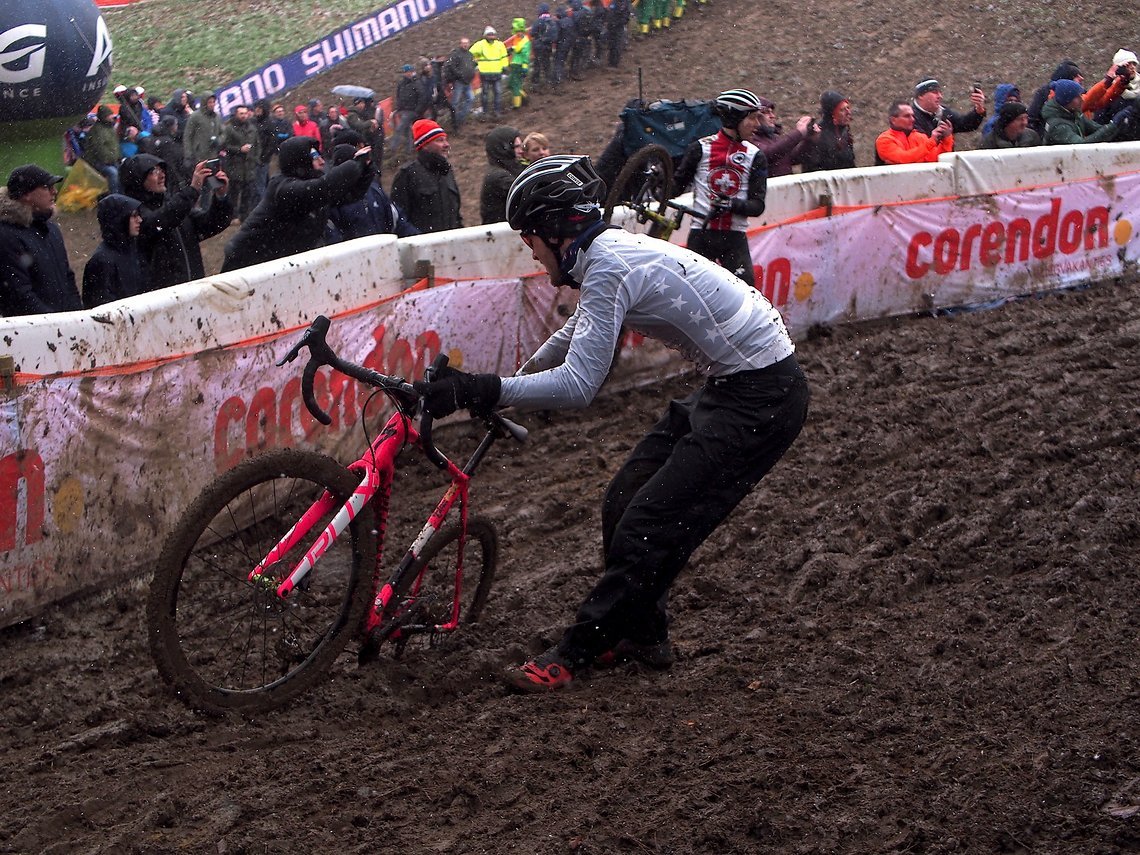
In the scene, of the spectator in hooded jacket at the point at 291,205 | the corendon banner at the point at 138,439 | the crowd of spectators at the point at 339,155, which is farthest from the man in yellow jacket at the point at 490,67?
the corendon banner at the point at 138,439

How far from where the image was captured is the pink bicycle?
164 inches

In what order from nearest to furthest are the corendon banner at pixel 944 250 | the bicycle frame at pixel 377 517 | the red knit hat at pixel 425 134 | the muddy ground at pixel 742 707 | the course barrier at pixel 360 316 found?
the muddy ground at pixel 742 707
the bicycle frame at pixel 377 517
the course barrier at pixel 360 316
the red knit hat at pixel 425 134
the corendon banner at pixel 944 250

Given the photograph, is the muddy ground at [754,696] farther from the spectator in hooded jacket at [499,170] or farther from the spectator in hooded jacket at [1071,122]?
the spectator in hooded jacket at [1071,122]

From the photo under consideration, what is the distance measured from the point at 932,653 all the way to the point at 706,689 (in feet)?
3.11

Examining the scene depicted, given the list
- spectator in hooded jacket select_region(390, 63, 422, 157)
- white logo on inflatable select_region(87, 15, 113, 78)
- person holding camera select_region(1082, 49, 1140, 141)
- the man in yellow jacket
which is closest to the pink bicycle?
white logo on inflatable select_region(87, 15, 113, 78)

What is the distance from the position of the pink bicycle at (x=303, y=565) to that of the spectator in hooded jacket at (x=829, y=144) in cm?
741

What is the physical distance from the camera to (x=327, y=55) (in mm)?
27109

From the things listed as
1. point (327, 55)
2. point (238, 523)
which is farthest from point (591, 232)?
point (327, 55)

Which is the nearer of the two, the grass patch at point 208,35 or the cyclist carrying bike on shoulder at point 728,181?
the cyclist carrying bike on shoulder at point 728,181

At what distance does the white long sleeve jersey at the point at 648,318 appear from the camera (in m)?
4.23

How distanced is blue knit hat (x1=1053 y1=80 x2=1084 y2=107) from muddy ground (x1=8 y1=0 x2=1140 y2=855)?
17.6ft

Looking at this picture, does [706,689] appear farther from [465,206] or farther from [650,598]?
[465,206]

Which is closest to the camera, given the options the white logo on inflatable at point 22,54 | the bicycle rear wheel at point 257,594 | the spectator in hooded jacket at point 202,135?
the bicycle rear wheel at point 257,594

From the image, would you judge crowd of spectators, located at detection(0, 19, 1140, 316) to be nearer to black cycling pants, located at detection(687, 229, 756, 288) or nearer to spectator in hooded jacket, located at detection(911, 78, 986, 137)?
spectator in hooded jacket, located at detection(911, 78, 986, 137)
